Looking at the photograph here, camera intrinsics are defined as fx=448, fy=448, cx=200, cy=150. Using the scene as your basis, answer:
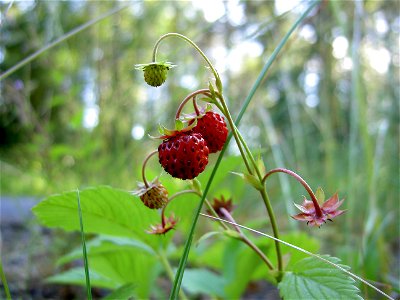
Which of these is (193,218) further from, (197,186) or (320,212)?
(320,212)

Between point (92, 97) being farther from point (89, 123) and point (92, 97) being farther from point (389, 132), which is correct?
point (389, 132)

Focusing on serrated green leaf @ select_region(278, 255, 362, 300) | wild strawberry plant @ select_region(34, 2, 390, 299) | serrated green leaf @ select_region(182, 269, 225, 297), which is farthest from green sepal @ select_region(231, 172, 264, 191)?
serrated green leaf @ select_region(182, 269, 225, 297)

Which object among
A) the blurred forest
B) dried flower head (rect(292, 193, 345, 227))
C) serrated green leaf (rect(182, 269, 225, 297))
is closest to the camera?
dried flower head (rect(292, 193, 345, 227))

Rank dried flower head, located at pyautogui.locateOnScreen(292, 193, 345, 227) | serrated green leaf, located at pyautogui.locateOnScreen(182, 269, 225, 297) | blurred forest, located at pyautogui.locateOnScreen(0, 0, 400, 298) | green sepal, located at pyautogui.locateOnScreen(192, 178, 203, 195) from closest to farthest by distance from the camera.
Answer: dried flower head, located at pyautogui.locateOnScreen(292, 193, 345, 227), green sepal, located at pyautogui.locateOnScreen(192, 178, 203, 195), serrated green leaf, located at pyautogui.locateOnScreen(182, 269, 225, 297), blurred forest, located at pyautogui.locateOnScreen(0, 0, 400, 298)

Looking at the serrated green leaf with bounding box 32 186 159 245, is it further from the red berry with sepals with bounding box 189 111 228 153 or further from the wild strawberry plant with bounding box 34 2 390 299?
the red berry with sepals with bounding box 189 111 228 153

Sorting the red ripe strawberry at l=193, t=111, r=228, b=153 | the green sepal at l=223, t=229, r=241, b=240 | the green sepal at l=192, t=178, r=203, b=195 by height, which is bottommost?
the green sepal at l=223, t=229, r=241, b=240

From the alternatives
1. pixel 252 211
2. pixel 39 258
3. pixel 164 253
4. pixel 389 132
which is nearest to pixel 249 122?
pixel 252 211

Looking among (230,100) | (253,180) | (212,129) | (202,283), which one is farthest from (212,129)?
(230,100)
